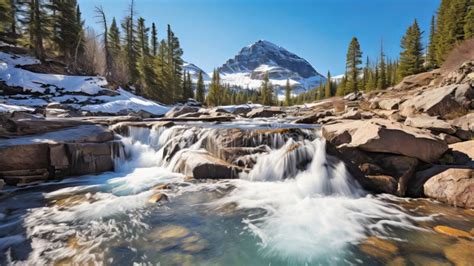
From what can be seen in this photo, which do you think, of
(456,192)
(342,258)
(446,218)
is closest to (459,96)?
(456,192)

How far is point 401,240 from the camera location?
13.8ft

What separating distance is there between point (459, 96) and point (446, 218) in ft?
33.9

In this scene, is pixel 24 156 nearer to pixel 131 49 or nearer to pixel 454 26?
pixel 131 49

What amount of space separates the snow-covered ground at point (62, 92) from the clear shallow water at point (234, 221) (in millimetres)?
14447

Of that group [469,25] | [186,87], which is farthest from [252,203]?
[186,87]

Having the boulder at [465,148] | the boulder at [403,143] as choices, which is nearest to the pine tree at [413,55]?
the boulder at [465,148]

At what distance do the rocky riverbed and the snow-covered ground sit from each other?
1111cm

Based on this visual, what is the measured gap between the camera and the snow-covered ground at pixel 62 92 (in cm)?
1914

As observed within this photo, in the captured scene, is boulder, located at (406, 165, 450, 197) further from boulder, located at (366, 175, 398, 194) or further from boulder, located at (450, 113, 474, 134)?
boulder, located at (450, 113, 474, 134)

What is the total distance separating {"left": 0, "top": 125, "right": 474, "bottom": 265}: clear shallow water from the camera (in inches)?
150

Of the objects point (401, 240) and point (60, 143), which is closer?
point (401, 240)

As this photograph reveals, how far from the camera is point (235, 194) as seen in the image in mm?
6410

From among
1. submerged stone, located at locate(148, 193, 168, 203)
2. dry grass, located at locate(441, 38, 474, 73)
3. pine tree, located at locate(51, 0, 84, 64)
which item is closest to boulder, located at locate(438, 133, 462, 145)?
submerged stone, located at locate(148, 193, 168, 203)

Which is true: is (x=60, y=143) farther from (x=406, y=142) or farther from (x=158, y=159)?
(x=406, y=142)
